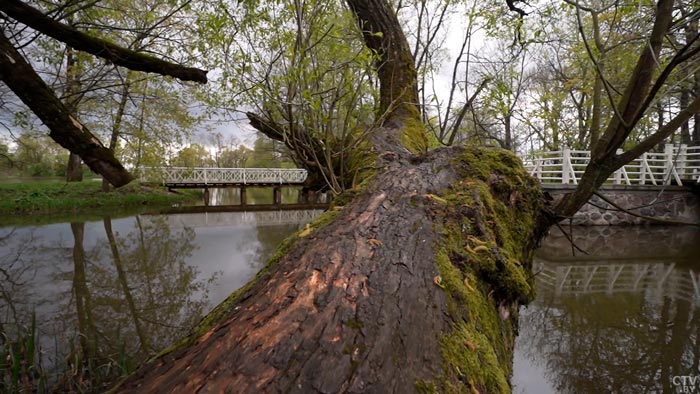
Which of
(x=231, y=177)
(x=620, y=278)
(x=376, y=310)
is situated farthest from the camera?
(x=231, y=177)

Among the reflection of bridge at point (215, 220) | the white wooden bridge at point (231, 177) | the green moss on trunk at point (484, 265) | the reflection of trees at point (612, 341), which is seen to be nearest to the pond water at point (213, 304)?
the reflection of trees at point (612, 341)

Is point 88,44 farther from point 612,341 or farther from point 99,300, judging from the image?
point 612,341

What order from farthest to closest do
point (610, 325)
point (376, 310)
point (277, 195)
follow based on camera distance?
1. point (277, 195)
2. point (610, 325)
3. point (376, 310)

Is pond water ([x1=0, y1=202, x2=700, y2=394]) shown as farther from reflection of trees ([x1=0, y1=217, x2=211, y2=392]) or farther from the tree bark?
the tree bark

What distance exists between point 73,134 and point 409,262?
2.30 meters

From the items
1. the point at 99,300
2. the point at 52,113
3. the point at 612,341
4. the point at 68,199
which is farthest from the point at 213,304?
the point at 68,199

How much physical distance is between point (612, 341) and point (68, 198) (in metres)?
16.0

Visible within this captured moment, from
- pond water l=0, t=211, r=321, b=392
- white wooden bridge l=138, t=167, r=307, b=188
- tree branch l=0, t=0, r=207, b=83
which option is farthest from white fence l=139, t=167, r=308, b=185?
tree branch l=0, t=0, r=207, b=83

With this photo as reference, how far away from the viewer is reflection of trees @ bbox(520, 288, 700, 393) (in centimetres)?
299

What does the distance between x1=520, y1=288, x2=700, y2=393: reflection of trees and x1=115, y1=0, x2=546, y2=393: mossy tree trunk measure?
2411mm

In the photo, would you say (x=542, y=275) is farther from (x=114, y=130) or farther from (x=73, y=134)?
(x=114, y=130)

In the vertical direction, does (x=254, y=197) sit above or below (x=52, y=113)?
below

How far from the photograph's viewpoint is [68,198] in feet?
40.0

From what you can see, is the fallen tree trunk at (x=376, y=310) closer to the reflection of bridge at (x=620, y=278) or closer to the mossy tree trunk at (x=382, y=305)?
the mossy tree trunk at (x=382, y=305)
